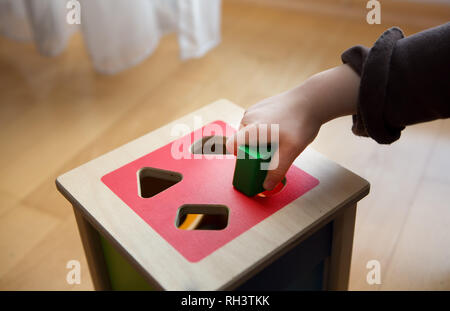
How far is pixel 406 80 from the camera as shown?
1.75ft

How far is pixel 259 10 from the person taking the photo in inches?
61.2

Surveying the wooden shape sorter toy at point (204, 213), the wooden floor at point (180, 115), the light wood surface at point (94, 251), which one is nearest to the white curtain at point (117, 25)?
the wooden floor at point (180, 115)

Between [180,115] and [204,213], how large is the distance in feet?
1.96

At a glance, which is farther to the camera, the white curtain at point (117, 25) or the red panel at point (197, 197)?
the white curtain at point (117, 25)

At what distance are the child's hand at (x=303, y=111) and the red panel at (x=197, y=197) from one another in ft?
0.11

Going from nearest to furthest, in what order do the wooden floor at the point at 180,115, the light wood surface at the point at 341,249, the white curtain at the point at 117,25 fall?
the light wood surface at the point at 341,249 < the wooden floor at the point at 180,115 < the white curtain at the point at 117,25

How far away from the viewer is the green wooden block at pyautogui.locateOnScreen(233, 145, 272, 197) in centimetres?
54

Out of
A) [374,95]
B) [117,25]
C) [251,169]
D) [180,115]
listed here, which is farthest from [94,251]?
[117,25]

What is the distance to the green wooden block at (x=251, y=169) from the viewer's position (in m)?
0.54

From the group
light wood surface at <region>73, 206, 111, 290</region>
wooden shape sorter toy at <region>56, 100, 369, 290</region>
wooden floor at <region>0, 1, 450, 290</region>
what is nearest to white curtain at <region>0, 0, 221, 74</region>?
wooden floor at <region>0, 1, 450, 290</region>

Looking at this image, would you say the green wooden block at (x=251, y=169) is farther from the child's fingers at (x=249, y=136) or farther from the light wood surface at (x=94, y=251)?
the light wood surface at (x=94, y=251)

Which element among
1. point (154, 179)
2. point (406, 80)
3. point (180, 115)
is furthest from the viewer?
point (180, 115)

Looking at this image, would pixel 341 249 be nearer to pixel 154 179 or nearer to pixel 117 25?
pixel 154 179

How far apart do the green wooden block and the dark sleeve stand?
0.13 meters
